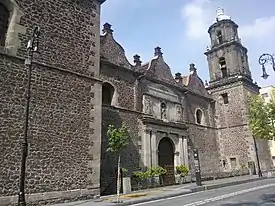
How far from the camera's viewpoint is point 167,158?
2175 cm

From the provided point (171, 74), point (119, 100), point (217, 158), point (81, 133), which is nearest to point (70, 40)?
point (81, 133)

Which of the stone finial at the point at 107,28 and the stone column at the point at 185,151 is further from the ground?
the stone finial at the point at 107,28

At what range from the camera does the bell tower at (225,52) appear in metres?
29.4

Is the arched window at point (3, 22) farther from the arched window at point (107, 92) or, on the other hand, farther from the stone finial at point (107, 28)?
the stone finial at point (107, 28)

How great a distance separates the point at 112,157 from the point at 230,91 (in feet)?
55.6

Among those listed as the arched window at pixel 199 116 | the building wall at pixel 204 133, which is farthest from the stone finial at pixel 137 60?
the arched window at pixel 199 116

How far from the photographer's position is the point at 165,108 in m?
22.5

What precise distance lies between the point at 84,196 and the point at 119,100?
796 cm

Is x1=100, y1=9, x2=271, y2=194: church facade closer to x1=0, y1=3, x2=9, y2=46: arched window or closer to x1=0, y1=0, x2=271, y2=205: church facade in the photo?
x1=0, y1=0, x2=271, y2=205: church facade

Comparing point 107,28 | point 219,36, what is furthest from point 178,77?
point 219,36

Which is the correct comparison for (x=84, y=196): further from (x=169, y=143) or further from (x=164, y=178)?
(x=169, y=143)

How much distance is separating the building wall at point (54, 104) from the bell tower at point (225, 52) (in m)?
19.2

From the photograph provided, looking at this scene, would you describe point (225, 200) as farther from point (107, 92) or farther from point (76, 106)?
point (107, 92)

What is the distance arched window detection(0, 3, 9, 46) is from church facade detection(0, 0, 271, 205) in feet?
0.12
